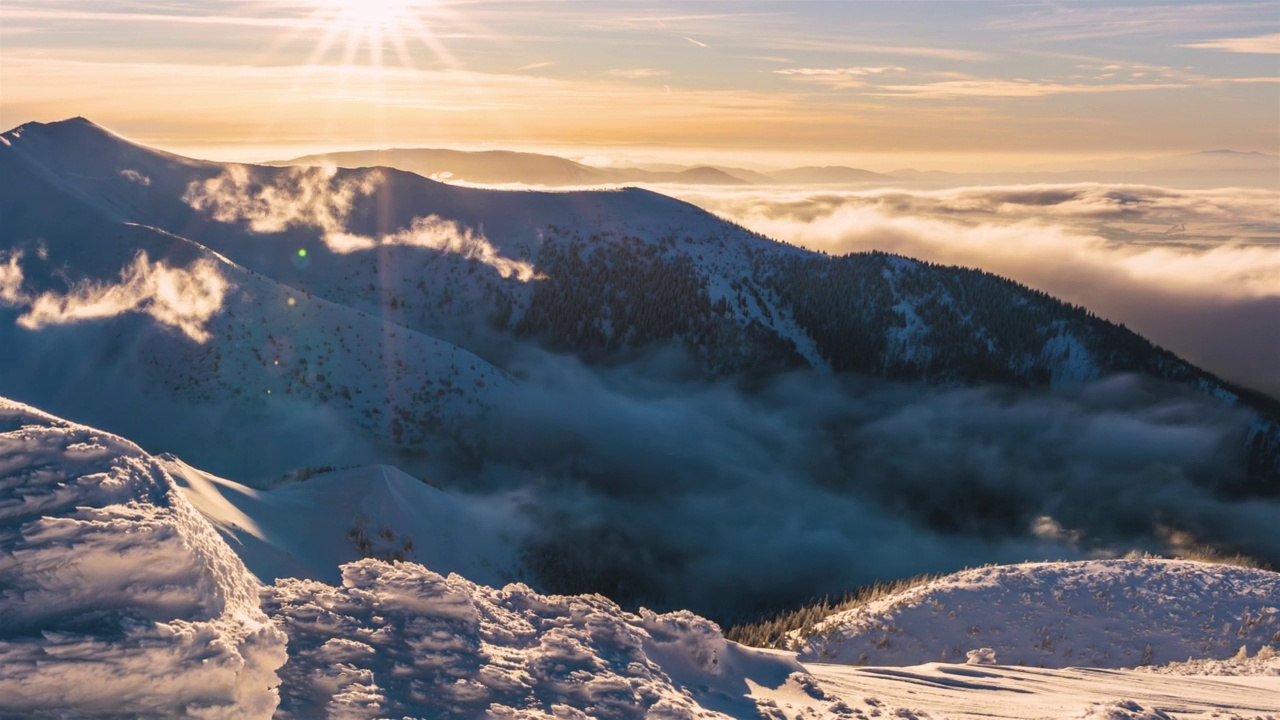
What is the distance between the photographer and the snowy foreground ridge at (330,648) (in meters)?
7.89

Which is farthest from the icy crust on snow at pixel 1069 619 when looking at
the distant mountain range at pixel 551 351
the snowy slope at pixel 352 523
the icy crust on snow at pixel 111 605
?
the distant mountain range at pixel 551 351

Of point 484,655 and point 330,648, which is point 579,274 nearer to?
point 484,655

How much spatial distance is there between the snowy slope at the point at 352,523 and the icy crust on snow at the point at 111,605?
20.8ft

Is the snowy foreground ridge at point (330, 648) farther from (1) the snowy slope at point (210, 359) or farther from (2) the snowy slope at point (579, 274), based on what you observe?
(2) the snowy slope at point (579, 274)

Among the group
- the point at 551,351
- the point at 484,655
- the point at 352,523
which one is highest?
the point at 484,655

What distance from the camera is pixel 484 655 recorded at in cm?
977

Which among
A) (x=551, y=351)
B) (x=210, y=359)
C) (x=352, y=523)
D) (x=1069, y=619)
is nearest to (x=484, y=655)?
(x=352, y=523)

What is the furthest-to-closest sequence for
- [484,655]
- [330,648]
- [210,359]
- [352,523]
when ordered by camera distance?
[210,359] < [352,523] < [484,655] < [330,648]

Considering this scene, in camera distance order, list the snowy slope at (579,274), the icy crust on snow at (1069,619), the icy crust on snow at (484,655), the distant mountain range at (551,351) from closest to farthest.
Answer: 1. the icy crust on snow at (484,655)
2. the icy crust on snow at (1069,619)
3. the distant mountain range at (551,351)
4. the snowy slope at (579,274)

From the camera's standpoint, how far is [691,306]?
95.7m

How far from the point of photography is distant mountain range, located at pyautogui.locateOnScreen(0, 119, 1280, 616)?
4528 centimetres

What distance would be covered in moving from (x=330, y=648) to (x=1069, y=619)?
19.4 meters

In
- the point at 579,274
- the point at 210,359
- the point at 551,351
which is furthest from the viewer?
the point at 579,274

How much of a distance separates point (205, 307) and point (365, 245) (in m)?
40.4
